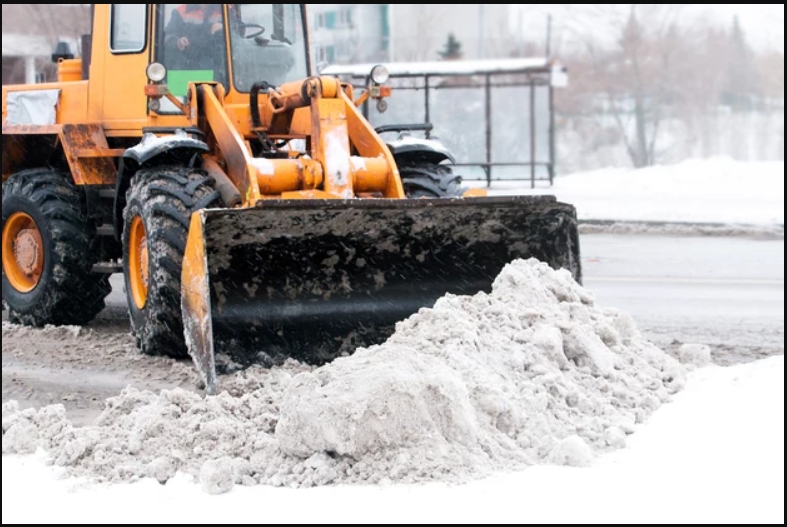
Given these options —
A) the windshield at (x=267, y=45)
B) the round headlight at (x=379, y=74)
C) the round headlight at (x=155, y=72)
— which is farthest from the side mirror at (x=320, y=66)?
the round headlight at (x=155, y=72)

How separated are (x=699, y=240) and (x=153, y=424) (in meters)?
Answer: 11.3

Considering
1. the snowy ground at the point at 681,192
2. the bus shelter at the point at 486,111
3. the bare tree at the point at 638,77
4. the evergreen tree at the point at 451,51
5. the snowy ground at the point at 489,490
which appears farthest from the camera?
the bare tree at the point at 638,77

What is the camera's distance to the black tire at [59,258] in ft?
29.4

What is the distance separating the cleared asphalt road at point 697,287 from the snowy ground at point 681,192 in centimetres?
219

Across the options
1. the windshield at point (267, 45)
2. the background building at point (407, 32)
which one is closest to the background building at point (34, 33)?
the background building at point (407, 32)

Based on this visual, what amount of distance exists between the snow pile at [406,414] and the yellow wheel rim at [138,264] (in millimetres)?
1612

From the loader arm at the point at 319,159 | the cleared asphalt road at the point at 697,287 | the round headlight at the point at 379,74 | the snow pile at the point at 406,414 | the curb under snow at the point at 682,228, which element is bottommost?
the curb under snow at the point at 682,228

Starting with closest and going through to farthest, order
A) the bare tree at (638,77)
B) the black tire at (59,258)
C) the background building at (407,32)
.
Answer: the black tire at (59,258)
the background building at (407,32)
the bare tree at (638,77)

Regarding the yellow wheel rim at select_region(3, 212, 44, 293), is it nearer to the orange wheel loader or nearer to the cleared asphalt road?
the orange wheel loader

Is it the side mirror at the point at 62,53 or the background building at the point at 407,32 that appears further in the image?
the background building at the point at 407,32

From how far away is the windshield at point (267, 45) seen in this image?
28.9 feet

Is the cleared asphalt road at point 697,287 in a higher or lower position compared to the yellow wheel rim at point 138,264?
lower

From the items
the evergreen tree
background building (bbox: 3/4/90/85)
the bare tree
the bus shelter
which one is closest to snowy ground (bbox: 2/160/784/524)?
the bus shelter

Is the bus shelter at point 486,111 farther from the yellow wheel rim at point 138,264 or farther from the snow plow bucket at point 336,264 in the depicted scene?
the snow plow bucket at point 336,264
